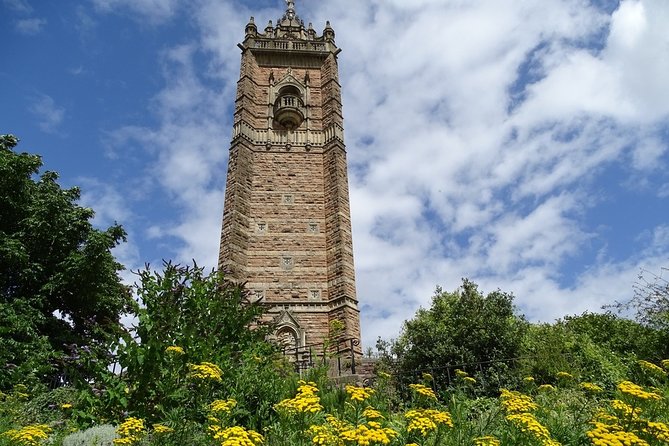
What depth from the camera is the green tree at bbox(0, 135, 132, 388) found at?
567 inches

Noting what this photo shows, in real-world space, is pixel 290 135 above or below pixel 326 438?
above

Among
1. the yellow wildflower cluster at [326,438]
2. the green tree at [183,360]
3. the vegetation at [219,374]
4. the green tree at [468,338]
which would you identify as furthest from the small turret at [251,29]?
the yellow wildflower cluster at [326,438]

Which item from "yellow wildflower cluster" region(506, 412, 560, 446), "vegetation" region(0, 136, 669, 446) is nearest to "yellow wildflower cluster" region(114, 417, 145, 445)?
"vegetation" region(0, 136, 669, 446)

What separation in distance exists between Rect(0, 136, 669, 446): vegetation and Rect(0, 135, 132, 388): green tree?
0.17 ft

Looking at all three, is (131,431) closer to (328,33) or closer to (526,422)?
(526,422)

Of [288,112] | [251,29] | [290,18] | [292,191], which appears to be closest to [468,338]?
[292,191]

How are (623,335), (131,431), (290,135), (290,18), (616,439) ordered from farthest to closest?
(290,18), (290,135), (623,335), (131,431), (616,439)

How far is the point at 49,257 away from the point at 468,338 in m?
15.6

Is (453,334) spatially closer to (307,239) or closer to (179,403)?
(307,239)

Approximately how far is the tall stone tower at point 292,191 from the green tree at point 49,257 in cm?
453

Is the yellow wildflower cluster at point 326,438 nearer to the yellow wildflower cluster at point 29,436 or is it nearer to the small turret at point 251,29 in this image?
the yellow wildflower cluster at point 29,436

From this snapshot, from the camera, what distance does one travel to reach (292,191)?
20.3 metres

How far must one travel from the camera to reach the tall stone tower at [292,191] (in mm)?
17594

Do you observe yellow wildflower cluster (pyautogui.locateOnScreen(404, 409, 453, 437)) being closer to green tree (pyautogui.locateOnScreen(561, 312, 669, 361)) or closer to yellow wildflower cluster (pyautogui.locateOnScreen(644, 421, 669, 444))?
yellow wildflower cluster (pyautogui.locateOnScreen(644, 421, 669, 444))
